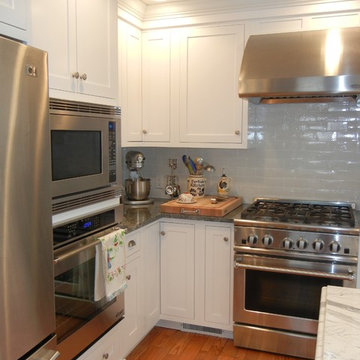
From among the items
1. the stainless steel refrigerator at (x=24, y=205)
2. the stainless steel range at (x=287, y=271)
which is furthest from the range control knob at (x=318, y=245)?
the stainless steel refrigerator at (x=24, y=205)

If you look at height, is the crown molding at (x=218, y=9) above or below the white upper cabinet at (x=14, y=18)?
above

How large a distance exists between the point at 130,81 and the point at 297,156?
1342 millimetres

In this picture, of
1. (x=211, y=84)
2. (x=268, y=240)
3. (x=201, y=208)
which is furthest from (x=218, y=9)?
(x=268, y=240)

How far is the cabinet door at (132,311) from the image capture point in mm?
2525

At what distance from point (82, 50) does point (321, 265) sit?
71.6 inches

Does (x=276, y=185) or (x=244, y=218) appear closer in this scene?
(x=244, y=218)

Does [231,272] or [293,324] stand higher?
[231,272]

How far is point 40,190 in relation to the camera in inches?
58.3

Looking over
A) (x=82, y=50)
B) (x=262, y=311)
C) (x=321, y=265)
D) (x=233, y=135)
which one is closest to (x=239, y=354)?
(x=262, y=311)

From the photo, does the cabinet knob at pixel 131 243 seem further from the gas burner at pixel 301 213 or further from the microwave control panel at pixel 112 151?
the gas burner at pixel 301 213

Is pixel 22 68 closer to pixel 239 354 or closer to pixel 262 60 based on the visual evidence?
pixel 262 60

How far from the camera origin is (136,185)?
128 inches

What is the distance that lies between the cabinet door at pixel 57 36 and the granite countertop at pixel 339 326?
1.42 meters

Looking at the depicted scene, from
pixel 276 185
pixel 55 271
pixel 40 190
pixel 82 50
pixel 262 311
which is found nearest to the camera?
pixel 40 190
